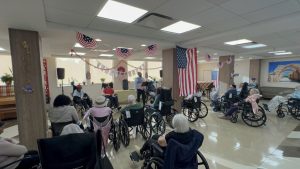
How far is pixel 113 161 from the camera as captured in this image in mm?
2826

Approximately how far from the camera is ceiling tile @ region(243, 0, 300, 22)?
2.37m

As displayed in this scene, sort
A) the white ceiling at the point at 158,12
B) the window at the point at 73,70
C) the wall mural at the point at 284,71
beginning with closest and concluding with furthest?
1. the white ceiling at the point at 158,12
2. the window at the point at 73,70
3. the wall mural at the point at 284,71

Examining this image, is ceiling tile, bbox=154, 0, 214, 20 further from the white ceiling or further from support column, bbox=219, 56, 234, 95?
support column, bbox=219, 56, 234, 95

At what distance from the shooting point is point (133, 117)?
325 centimetres

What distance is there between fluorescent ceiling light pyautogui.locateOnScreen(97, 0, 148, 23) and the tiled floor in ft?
8.19

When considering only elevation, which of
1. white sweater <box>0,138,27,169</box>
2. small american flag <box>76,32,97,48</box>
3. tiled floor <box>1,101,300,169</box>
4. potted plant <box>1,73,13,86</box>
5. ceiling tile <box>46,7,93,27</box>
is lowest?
tiled floor <box>1,101,300,169</box>

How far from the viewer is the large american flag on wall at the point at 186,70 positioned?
16.8 feet

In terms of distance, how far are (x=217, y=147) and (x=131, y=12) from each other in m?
3.03

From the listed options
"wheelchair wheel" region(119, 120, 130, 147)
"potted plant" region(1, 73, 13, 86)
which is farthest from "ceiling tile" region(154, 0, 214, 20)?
"potted plant" region(1, 73, 13, 86)

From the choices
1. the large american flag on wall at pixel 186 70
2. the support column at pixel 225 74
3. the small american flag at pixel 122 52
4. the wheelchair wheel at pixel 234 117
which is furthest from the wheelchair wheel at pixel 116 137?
the support column at pixel 225 74

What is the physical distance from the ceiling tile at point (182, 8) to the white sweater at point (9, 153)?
8.11 feet

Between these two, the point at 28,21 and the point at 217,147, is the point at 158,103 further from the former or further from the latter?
the point at 28,21

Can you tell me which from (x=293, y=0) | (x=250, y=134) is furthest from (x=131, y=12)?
(x=250, y=134)

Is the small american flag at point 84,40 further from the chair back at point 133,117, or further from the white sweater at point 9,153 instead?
the white sweater at point 9,153
